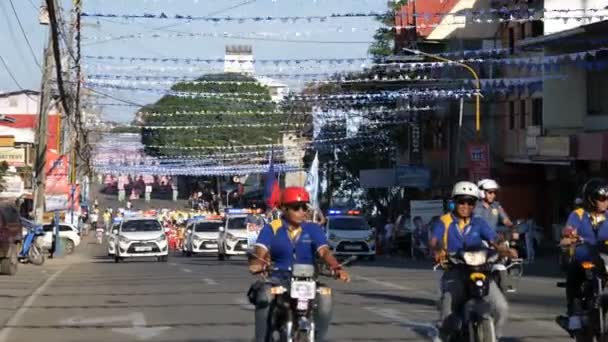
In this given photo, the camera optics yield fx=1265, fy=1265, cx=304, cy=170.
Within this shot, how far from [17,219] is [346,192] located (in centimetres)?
4421

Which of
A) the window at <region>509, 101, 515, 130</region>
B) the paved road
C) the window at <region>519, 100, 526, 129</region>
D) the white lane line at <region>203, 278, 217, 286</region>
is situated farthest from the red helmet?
the window at <region>509, 101, 515, 130</region>

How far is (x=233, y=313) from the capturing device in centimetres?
1805

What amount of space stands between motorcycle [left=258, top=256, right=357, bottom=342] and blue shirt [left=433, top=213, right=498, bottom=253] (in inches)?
61.0

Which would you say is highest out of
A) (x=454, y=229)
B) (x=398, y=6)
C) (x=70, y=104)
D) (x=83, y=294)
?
(x=398, y=6)

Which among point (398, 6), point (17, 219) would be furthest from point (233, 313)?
point (398, 6)

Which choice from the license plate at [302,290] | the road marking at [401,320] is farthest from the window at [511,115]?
the license plate at [302,290]

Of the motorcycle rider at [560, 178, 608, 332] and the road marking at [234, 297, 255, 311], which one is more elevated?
the motorcycle rider at [560, 178, 608, 332]

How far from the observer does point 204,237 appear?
1897 inches

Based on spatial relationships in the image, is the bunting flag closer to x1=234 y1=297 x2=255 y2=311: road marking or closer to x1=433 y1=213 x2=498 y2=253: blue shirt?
x1=234 y1=297 x2=255 y2=311: road marking

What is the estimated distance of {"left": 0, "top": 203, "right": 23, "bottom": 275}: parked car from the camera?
31547 millimetres

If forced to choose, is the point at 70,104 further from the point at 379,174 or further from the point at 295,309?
the point at 295,309

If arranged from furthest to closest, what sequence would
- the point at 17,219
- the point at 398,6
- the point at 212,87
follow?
the point at 212,87
the point at 398,6
the point at 17,219

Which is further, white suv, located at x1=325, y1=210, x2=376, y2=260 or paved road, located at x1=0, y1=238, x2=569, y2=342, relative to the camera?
white suv, located at x1=325, y1=210, x2=376, y2=260

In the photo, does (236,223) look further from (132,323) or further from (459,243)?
(459,243)
